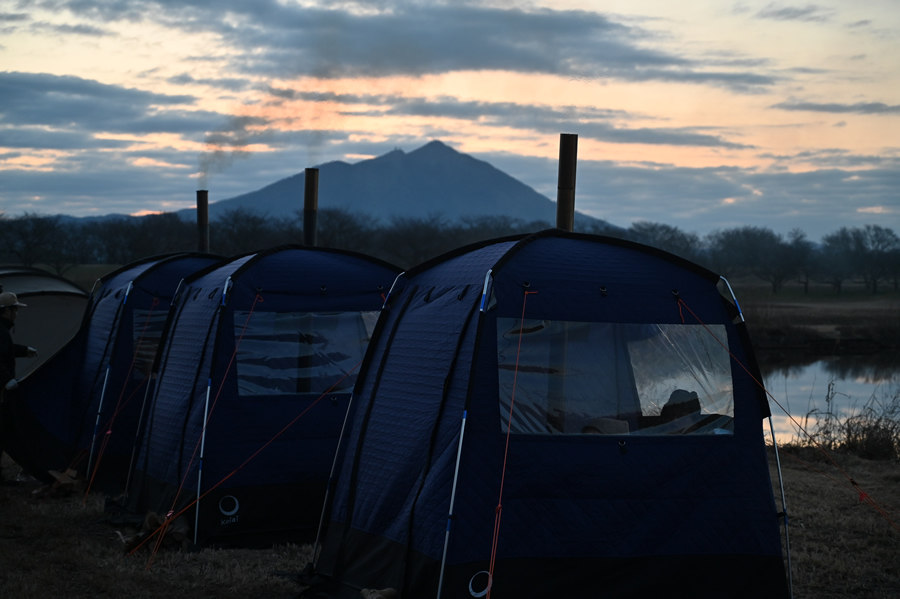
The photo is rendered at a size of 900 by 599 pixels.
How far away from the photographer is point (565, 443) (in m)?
4.74

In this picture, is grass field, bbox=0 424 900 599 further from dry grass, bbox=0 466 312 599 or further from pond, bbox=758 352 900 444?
pond, bbox=758 352 900 444

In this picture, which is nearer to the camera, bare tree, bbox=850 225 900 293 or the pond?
Answer: the pond

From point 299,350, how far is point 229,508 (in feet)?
4.69

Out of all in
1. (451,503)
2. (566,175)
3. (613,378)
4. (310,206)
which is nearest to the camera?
(451,503)

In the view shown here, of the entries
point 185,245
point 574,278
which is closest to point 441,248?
point 185,245

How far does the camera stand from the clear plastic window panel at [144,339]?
8789 millimetres

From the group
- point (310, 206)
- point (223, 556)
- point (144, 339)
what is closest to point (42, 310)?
point (144, 339)

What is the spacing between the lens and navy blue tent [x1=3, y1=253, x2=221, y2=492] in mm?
8523

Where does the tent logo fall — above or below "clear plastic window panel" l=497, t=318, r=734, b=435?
below

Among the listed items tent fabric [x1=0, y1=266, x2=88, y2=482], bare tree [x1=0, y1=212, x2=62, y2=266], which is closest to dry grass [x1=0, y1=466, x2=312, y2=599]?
tent fabric [x1=0, y1=266, x2=88, y2=482]

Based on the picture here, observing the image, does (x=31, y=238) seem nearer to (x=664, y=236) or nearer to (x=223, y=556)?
(x=223, y=556)

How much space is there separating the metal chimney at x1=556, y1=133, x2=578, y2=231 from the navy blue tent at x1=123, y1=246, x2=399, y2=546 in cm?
193

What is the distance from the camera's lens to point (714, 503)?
191 inches

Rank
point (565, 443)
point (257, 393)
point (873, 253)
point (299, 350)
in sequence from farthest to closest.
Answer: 1. point (873, 253)
2. point (299, 350)
3. point (257, 393)
4. point (565, 443)
